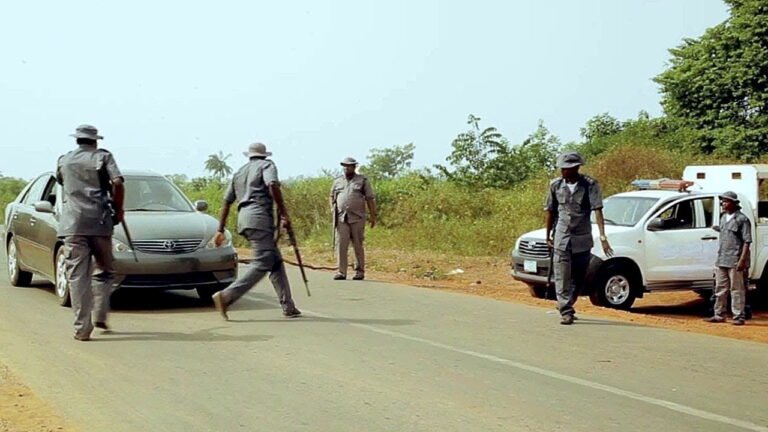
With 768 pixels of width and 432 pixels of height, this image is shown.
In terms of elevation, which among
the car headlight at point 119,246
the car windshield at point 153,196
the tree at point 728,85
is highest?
the tree at point 728,85

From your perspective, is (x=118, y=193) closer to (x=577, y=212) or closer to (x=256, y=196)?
(x=256, y=196)

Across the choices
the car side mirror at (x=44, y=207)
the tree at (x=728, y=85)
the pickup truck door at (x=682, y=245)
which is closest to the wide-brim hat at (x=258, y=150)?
the car side mirror at (x=44, y=207)

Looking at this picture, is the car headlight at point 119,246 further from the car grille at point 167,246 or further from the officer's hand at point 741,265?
the officer's hand at point 741,265

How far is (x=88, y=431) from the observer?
607cm

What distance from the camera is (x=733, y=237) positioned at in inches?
534

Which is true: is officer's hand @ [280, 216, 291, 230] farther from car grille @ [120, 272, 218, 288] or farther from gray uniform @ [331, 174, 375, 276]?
gray uniform @ [331, 174, 375, 276]

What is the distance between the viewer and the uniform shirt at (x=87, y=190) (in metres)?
9.20

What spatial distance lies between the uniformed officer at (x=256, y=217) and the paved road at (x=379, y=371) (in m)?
0.43

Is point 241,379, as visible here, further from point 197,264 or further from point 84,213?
point 197,264

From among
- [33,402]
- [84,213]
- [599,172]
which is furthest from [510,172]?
[33,402]

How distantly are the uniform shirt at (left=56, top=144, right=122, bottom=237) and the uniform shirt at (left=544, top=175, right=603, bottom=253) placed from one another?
4.59 m

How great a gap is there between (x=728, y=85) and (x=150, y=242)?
1012 inches

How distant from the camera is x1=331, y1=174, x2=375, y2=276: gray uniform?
608 inches

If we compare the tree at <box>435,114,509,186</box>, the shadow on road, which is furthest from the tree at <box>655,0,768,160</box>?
the shadow on road
